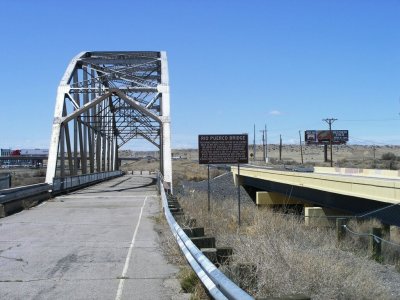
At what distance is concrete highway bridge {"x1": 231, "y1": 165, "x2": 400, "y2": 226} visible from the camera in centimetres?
1958

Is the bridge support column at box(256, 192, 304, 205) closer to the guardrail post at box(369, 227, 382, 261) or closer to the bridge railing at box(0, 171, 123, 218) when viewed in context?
the bridge railing at box(0, 171, 123, 218)

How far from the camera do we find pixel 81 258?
427 inches

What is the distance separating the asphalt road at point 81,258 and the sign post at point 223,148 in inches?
119

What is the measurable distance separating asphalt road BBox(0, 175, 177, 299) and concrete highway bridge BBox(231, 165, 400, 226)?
489 cm

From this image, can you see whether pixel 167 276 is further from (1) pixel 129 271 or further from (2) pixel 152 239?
(2) pixel 152 239

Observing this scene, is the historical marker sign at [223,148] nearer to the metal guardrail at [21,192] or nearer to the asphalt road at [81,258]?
the asphalt road at [81,258]

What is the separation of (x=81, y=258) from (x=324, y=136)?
433 ft

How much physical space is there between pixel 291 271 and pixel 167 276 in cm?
282

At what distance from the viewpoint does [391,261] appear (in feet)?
51.6

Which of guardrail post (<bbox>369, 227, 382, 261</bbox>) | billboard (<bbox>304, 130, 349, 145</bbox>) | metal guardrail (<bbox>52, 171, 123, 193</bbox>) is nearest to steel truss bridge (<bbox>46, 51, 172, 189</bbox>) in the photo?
metal guardrail (<bbox>52, 171, 123, 193</bbox>)

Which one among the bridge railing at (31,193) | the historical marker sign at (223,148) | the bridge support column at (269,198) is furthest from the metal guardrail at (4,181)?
the bridge support column at (269,198)

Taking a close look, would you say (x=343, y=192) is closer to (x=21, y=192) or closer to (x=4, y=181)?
(x=21, y=192)

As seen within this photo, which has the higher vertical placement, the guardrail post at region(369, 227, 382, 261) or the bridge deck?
the bridge deck

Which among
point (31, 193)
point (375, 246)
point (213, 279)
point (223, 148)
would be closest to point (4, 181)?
point (31, 193)
